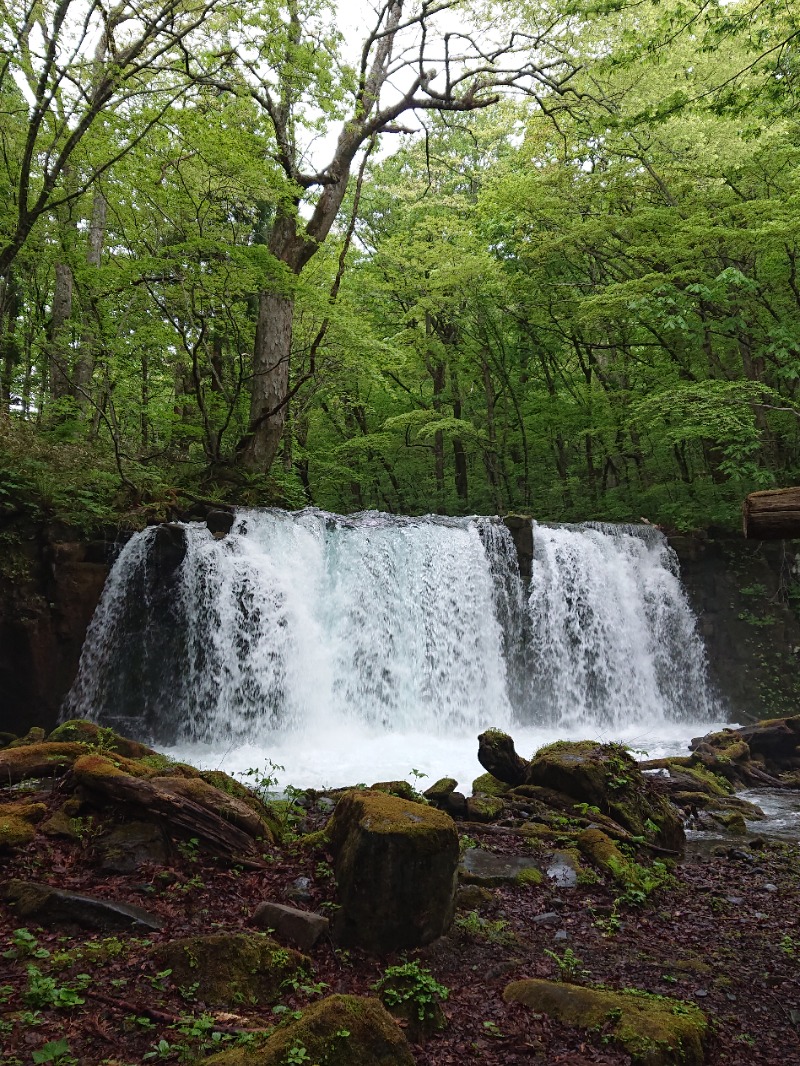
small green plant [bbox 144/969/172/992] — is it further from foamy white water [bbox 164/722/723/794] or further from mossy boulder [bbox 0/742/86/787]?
foamy white water [bbox 164/722/723/794]

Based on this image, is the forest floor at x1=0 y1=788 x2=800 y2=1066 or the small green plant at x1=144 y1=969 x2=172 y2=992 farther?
the small green plant at x1=144 y1=969 x2=172 y2=992

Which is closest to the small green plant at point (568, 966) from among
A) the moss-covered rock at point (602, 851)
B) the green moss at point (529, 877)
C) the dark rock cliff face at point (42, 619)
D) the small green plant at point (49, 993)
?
the green moss at point (529, 877)

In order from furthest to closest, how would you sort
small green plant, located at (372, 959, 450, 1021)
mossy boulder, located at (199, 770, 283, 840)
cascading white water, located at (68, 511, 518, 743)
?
cascading white water, located at (68, 511, 518, 743)
mossy boulder, located at (199, 770, 283, 840)
small green plant, located at (372, 959, 450, 1021)

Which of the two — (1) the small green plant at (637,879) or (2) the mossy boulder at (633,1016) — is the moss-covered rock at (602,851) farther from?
(2) the mossy boulder at (633,1016)

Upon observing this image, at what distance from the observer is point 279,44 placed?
927cm

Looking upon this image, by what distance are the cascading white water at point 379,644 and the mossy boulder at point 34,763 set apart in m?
3.93

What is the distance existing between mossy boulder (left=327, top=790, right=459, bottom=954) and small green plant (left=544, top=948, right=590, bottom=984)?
0.66 meters

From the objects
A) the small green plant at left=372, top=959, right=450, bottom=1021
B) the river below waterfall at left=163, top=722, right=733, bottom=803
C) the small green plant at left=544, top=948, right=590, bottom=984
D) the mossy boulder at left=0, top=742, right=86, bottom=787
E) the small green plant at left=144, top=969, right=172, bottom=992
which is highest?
the mossy boulder at left=0, top=742, right=86, bottom=787

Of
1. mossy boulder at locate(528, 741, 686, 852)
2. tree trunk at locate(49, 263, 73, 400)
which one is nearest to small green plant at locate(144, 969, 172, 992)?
mossy boulder at locate(528, 741, 686, 852)

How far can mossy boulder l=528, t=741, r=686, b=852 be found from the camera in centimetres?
573

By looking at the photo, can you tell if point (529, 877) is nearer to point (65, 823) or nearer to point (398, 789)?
point (398, 789)

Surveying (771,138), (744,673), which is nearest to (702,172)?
(771,138)

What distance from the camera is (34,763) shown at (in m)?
4.23

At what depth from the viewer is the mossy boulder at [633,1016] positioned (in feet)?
8.93
